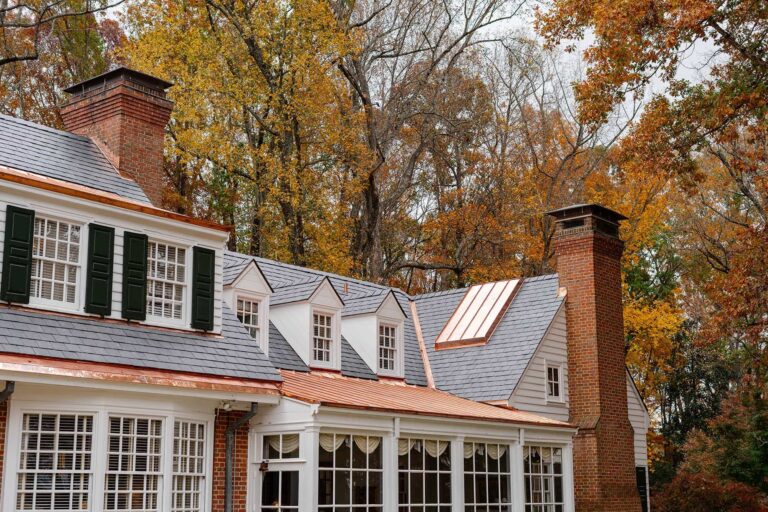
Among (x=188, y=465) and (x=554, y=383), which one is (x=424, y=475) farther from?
(x=554, y=383)

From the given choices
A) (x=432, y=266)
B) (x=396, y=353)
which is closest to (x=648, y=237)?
(x=432, y=266)

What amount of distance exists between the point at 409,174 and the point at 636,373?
41.3 ft

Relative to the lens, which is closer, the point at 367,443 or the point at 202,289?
the point at 202,289

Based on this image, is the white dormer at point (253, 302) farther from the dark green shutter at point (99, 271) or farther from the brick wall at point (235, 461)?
the dark green shutter at point (99, 271)

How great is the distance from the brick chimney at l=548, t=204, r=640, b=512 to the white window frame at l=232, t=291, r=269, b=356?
7.96m

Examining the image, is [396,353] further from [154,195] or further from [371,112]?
[371,112]

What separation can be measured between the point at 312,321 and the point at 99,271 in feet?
18.8

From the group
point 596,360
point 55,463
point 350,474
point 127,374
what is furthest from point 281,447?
point 596,360

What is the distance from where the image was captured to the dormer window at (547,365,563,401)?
20953 millimetres

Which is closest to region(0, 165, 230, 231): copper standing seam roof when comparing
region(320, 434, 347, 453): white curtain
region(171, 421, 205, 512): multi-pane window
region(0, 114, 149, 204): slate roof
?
region(0, 114, 149, 204): slate roof

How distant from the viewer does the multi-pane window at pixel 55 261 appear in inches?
495

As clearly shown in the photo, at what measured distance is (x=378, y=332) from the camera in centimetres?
1992

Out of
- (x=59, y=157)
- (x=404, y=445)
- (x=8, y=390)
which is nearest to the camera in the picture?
(x=8, y=390)

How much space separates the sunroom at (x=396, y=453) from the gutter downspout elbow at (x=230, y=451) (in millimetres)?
378
